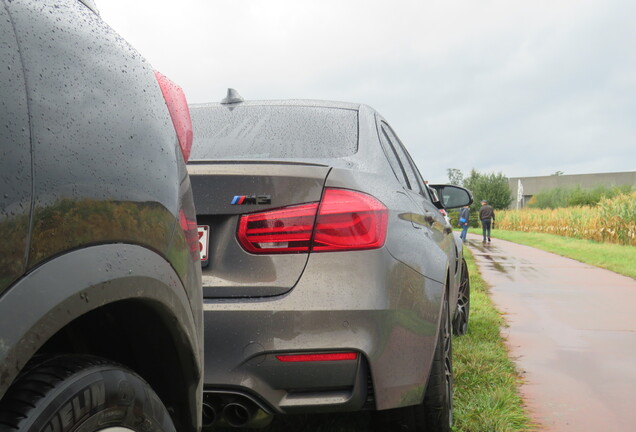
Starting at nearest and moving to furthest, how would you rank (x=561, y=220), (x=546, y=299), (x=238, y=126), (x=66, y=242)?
(x=66, y=242)
(x=238, y=126)
(x=546, y=299)
(x=561, y=220)

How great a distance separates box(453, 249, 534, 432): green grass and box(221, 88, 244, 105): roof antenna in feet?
6.66

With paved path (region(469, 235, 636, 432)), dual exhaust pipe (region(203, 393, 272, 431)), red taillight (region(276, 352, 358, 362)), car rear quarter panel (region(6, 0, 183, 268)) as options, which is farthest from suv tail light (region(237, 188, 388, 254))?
paved path (region(469, 235, 636, 432))

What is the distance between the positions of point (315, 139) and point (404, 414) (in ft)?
3.95

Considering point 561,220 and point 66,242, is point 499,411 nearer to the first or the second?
point 66,242

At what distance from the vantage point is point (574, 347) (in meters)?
5.80

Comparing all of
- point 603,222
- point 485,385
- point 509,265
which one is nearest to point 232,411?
point 485,385

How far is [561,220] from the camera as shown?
33750 millimetres

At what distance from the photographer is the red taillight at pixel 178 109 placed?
1.75m

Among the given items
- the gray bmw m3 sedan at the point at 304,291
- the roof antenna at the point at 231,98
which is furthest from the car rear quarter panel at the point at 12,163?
the roof antenna at the point at 231,98

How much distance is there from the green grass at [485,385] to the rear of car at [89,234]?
2382mm

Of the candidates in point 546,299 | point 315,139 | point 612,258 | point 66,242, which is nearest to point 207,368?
point 315,139

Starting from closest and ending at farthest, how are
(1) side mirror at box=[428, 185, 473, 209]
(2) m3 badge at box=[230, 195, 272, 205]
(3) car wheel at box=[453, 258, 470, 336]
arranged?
(2) m3 badge at box=[230, 195, 272, 205] → (1) side mirror at box=[428, 185, 473, 209] → (3) car wheel at box=[453, 258, 470, 336]

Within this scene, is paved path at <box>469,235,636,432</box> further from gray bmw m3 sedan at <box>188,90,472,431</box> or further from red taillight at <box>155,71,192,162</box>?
red taillight at <box>155,71,192,162</box>

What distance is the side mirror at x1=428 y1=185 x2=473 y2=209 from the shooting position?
5004mm
